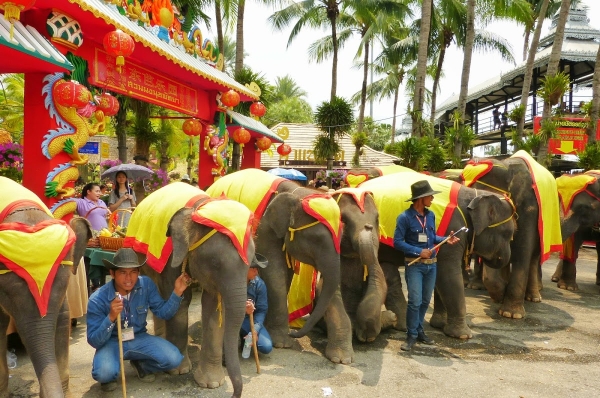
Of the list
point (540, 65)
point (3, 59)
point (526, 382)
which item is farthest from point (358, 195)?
point (540, 65)

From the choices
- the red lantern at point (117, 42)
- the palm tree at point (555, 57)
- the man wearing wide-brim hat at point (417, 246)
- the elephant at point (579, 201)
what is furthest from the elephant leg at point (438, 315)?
the palm tree at point (555, 57)

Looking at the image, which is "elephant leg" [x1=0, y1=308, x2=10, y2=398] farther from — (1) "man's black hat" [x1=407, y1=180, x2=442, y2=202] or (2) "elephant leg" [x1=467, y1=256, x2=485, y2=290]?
(2) "elephant leg" [x1=467, y1=256, x2=485, y2=290]

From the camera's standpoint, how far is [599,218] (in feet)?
26.9

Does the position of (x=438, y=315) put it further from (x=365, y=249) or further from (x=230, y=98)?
(x=230, y=98)

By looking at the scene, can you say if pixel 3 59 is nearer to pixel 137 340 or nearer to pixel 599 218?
pixel 137 340

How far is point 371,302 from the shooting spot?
542cm

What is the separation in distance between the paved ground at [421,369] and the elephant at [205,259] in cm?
38

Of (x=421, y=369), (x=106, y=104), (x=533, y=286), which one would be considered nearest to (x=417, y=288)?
(x=421, y=369)

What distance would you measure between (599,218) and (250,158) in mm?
11254

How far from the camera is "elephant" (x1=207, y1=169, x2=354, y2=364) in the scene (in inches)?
198

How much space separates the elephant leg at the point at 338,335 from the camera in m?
5.09

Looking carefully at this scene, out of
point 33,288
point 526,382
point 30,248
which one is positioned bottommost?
point 526,382

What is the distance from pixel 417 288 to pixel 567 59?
20312 millimetres

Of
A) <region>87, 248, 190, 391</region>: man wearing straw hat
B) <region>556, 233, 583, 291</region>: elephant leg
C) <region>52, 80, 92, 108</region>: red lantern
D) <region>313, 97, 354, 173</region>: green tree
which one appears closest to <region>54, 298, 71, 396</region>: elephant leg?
<region>87, 248, 190, 391</region>: man wearing straw hat
